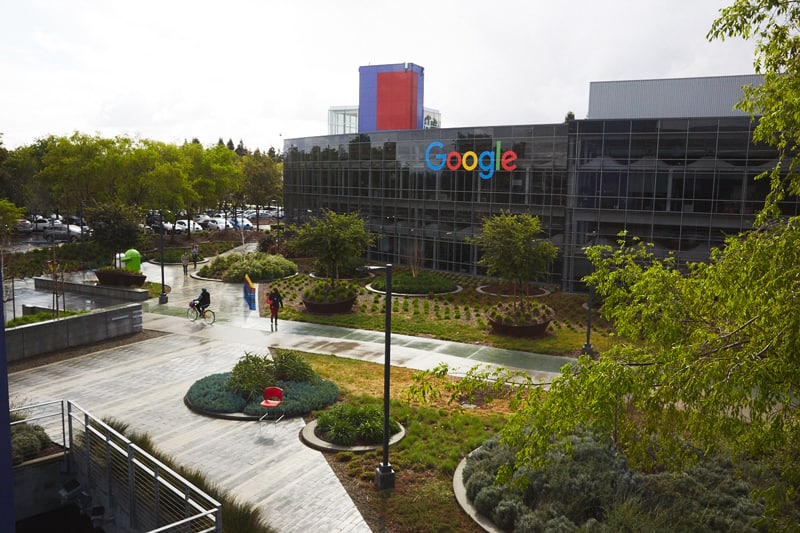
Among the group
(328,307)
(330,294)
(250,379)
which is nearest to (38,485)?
(250,379)

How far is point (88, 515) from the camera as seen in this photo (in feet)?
41.1

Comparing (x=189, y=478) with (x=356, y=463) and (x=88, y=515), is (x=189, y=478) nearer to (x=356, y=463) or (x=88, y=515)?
(x=88, y=515)

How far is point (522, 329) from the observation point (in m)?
25.7

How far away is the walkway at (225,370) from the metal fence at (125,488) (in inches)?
75.8

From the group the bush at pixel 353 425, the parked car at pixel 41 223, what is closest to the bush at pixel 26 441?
the bush at pixel 353 425

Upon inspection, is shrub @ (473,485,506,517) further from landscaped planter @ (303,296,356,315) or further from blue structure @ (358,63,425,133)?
blue structure @ (358,63,425,133)

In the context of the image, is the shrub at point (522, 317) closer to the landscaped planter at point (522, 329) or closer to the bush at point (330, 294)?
the landscaped planter at point (522, 329)

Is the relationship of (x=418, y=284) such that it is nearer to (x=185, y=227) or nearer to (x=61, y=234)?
(x=61, y=234)

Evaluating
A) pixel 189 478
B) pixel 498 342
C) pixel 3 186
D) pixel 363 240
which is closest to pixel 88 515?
pixel 189 478

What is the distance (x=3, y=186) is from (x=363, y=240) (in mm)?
52157

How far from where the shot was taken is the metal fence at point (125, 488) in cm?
951

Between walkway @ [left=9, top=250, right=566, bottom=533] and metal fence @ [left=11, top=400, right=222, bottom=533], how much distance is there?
1925 mm

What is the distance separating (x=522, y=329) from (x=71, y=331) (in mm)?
16914

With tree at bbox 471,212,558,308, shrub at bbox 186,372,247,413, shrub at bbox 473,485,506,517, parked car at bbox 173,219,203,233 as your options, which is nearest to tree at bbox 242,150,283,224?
parked car at bbox 173,219,203,233
